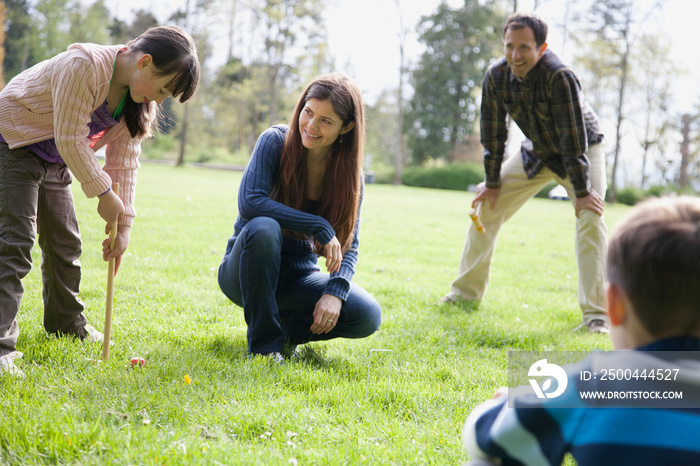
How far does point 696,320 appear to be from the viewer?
1.09 metres

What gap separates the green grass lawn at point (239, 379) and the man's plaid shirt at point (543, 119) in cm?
116

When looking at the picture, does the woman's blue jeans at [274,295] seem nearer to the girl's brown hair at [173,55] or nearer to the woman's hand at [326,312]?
the woman's hand at [326,312]

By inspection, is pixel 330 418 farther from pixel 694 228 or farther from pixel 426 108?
pixel 426 108

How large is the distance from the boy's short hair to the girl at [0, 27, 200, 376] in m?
2.36

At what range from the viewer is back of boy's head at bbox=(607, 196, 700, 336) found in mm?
1064

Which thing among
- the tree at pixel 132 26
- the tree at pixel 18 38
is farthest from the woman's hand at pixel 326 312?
the tree at pixel 18 38

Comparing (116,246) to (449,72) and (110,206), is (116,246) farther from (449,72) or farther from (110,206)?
(449,72)

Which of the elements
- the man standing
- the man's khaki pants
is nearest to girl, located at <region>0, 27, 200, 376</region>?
the man standing

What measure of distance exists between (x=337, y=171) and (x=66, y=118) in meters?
1.34

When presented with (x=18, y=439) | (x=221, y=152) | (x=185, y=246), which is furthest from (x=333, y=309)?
(x=221, y=152)

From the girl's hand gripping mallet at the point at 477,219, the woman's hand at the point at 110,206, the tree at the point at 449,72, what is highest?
the tree at the point at 449,72

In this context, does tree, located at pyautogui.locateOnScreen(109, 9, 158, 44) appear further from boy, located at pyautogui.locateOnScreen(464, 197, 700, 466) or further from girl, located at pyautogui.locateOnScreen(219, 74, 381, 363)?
boy, located at pyautogui.locateOnScreen(464, 197, 700, 466)

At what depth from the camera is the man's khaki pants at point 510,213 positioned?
4238mm

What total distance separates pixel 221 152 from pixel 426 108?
45.2ft
